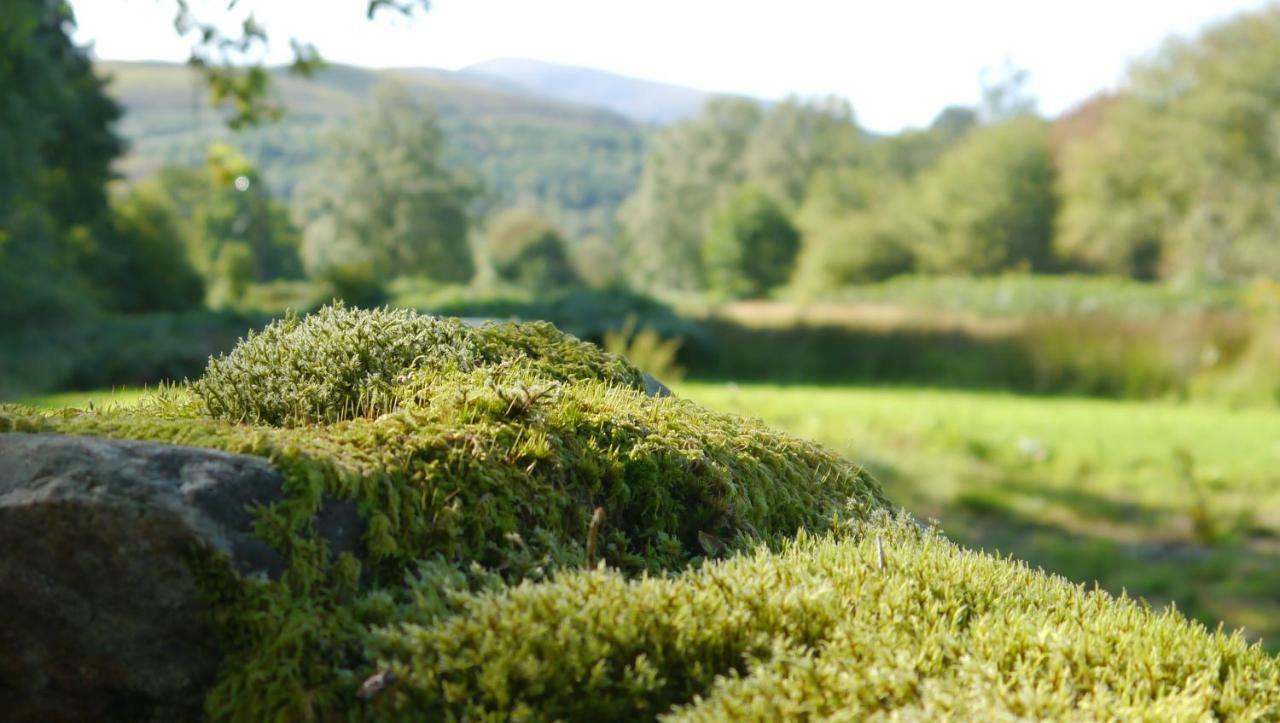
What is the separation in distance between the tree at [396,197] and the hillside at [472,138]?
35786mm

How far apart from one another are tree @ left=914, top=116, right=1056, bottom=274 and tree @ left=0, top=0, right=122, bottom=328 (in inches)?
1756

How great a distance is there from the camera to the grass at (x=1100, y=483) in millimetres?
8227

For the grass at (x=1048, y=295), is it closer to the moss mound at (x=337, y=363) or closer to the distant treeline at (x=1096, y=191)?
the distant treeline at (x=1096, y=191)

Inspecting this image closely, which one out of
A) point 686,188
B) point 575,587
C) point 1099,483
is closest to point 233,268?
point 686,188

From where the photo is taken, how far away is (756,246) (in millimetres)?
66062

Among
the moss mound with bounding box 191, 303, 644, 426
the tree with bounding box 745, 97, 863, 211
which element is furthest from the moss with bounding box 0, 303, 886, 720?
the tree with bounding box 745, 97, 863, 211

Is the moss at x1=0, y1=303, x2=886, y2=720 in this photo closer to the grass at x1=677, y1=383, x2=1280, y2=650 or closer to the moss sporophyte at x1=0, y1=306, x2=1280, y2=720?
the moss sporophyte at x1=0, y1=306, x2=1280, y2=720

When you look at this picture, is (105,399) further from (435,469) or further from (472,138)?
(472,138)

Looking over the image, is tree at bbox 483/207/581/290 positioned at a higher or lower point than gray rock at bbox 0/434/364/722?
lower

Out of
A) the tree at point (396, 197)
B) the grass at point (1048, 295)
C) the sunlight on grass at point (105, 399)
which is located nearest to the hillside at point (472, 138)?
the tree at point (396, 197)

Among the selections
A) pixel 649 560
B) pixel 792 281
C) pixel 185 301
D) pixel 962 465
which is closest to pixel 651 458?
pixel 649 560

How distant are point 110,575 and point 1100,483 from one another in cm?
1152

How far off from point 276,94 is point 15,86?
15.9 meters

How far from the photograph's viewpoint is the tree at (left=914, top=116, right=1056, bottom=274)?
5669cm
